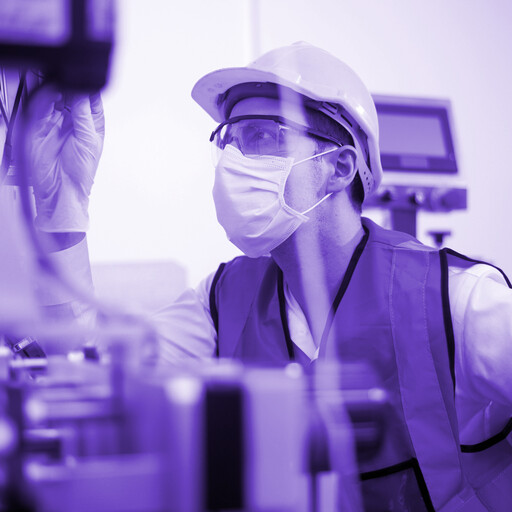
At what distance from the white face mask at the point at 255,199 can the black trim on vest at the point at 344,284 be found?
0.49 feet

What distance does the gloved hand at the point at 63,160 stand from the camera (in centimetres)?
112

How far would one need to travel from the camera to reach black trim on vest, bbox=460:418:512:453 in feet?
3.85

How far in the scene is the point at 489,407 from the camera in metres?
1.19

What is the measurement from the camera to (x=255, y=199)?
132 cm

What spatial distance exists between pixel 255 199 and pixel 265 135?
0.14m

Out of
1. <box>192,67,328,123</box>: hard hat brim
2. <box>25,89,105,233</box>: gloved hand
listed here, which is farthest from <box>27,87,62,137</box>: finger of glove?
<box>192,67,328,123</box>: hard hat brim

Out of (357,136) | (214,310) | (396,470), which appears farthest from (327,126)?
(396,470)

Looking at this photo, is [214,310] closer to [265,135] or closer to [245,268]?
[245,268]

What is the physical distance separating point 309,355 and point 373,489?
29 centimetres

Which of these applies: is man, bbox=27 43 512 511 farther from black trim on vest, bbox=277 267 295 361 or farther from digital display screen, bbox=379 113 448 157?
digital display screen, bbox=379 113 448 157

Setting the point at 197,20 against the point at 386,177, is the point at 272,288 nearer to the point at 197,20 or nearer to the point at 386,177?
the point at 386,177

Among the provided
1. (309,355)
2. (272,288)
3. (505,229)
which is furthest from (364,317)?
(505,229)

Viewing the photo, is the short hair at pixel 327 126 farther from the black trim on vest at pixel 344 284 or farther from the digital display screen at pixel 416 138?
the digital display screen at pixel 416 138

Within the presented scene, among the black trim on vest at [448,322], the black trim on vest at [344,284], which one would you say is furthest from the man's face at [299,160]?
the black trim on vest at [448,322]
